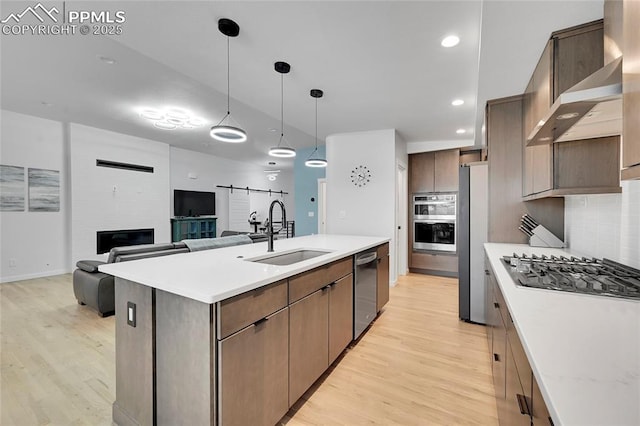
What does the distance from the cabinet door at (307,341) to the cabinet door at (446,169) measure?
13.7 ft

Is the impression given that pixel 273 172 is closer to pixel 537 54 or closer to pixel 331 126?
pixel 331 126

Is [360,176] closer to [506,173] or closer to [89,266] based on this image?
[506,173]

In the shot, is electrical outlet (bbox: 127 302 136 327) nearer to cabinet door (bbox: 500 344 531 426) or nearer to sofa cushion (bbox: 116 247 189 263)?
sofa cushion (bbox: 116 247 189 263)

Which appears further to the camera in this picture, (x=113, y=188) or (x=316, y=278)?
(x=113, y=188)

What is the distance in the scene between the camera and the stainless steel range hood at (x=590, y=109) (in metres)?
0.97

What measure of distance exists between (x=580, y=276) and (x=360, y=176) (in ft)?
12.4

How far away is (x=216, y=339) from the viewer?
3.82 feet

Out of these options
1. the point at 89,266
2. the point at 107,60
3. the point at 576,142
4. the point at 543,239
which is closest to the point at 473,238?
the point at 543,239

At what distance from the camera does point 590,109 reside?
3.66ft

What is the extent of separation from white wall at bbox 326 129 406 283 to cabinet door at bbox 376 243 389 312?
1345 mm

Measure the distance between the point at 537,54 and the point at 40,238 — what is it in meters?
7.64

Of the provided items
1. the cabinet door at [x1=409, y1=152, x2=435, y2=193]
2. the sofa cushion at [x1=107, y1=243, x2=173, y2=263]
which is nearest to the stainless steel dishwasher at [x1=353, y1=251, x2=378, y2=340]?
the sofa cushion at [x1=107, y1=243, x2=173, y2=263]

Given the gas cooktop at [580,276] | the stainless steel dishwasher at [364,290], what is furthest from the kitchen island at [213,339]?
the gas cooktop at [580,276]

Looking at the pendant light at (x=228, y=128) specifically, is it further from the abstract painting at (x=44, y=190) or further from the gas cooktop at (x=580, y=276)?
the abstract painting at (x=44, y=190)
